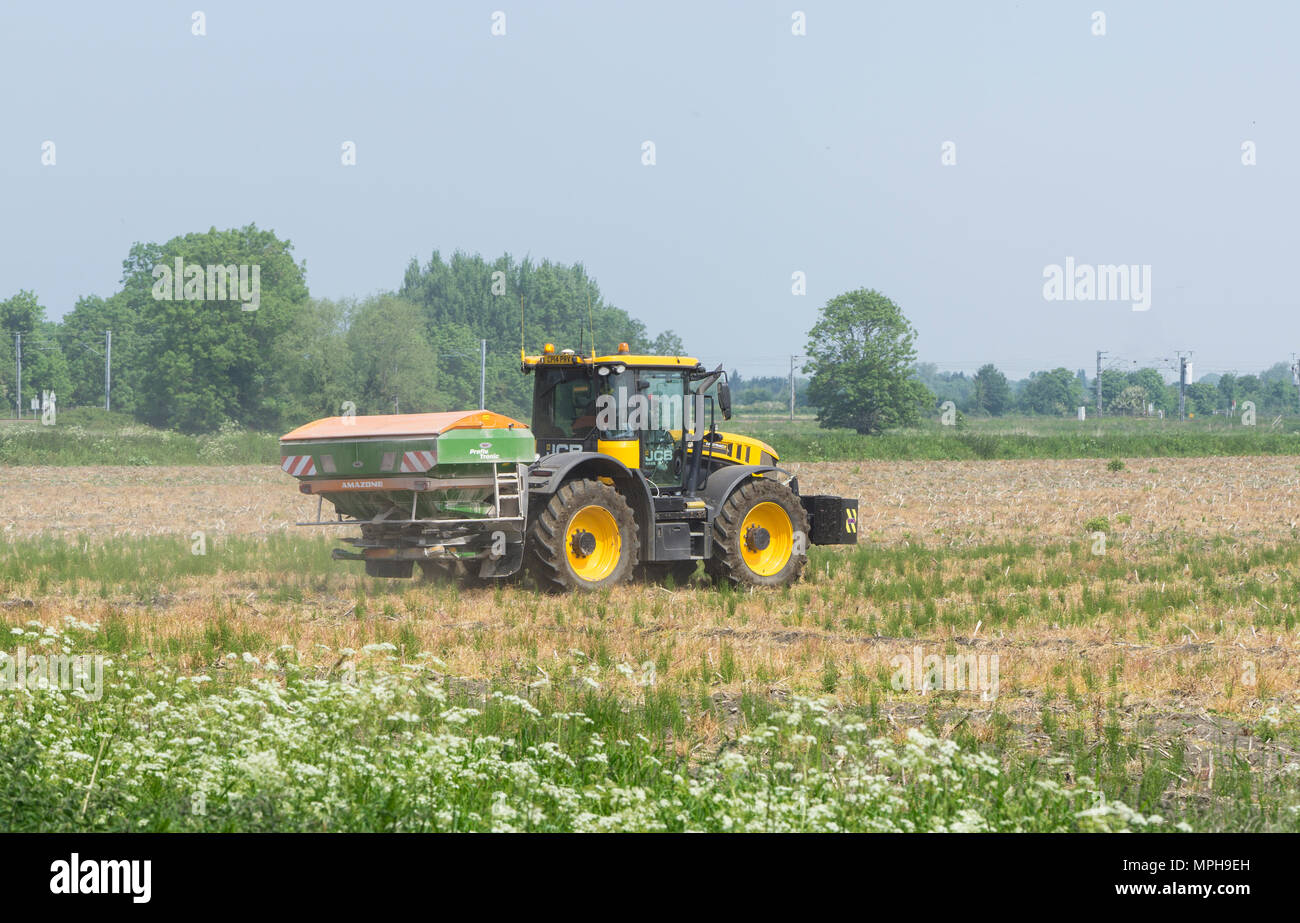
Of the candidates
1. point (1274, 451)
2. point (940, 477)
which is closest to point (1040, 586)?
point (940, 477)

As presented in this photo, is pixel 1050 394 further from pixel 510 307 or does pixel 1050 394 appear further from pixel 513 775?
pixel 513 775

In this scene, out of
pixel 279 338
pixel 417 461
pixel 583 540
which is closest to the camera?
pixel 417 461

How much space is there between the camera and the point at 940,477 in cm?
3553

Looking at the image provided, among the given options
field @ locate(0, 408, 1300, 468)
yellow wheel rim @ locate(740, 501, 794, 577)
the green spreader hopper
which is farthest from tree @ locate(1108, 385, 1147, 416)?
the green spreader hopper

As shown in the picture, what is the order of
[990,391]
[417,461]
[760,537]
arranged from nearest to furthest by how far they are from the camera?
[417,461] → [760,537] → [990,391]

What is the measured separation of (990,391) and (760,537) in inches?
4798

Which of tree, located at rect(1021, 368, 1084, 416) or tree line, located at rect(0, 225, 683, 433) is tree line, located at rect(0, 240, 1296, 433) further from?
tree, located at rect(1021, 368, 1084, 416)

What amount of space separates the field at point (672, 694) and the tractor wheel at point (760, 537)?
37 cm

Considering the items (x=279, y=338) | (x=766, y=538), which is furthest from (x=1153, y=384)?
(x=766, y=538)

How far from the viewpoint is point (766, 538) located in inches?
559

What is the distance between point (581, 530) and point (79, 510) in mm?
15563

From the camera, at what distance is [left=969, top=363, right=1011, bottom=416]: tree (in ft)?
418

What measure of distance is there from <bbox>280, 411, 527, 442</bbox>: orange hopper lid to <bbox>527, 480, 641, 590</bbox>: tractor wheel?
0.94m
